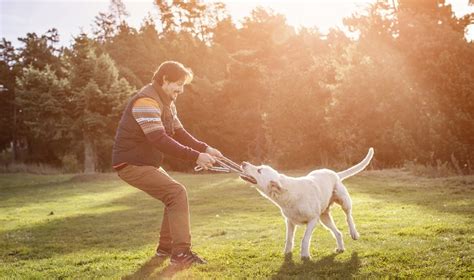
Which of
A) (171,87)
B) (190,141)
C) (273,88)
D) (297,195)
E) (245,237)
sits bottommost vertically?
(245,237)

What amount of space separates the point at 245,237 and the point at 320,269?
3.42m

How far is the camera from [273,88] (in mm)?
38844

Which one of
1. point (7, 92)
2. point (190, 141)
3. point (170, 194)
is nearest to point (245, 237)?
point (190, 141)

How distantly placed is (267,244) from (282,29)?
3999cm

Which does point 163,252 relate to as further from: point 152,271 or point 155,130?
point 155,130

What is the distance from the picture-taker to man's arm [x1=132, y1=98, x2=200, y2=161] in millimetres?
6211

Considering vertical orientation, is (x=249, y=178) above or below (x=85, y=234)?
above

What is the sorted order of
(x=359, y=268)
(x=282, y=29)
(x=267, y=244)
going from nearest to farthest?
(x=359, y=268), (x=267, y=244), (x=282, y=29)

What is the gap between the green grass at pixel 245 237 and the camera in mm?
6387

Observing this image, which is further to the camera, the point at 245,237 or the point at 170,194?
the point at 245,237

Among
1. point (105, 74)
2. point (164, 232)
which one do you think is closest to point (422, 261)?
point (164, 232)

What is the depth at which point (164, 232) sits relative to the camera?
24.0 ft

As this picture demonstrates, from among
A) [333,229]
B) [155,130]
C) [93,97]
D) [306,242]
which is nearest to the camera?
[155,130]

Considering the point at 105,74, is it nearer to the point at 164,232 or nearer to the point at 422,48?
the point at 422,48
